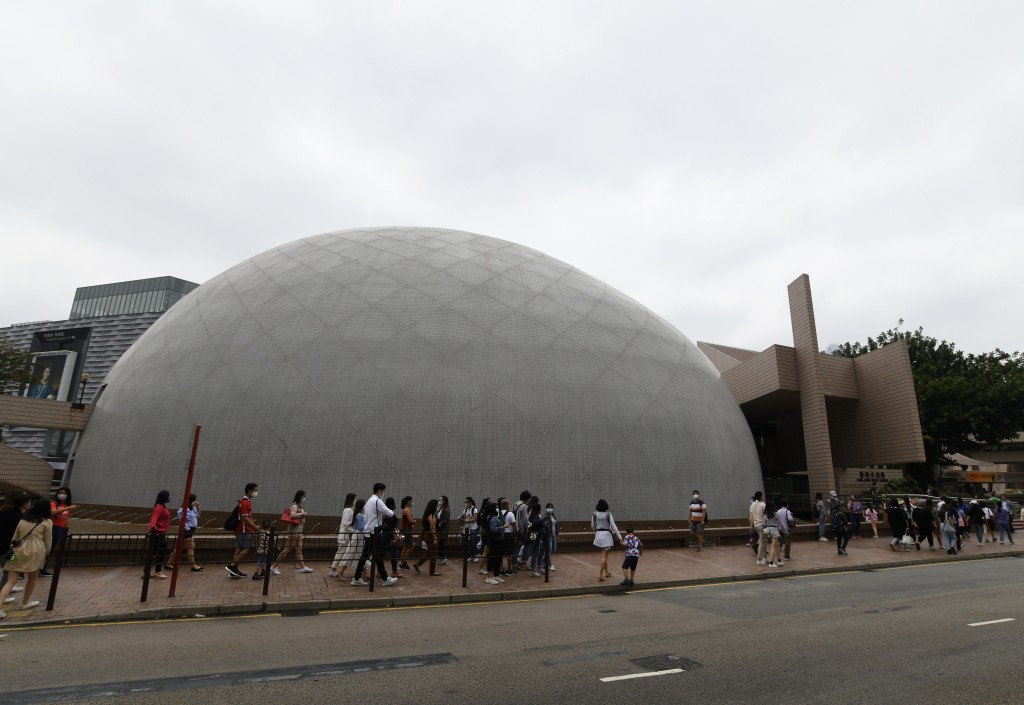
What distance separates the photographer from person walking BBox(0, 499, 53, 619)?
796 centimetres

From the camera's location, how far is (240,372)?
58.1 feet

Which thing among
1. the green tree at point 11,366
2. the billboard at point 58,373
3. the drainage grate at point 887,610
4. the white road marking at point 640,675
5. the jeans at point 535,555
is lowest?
the white road marking at point 640,675

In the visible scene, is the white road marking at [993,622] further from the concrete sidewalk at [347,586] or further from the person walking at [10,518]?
the person walking at [10,518]

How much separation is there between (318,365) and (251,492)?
21.8 feet

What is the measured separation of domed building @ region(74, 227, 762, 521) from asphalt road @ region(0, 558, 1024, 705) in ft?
23.0

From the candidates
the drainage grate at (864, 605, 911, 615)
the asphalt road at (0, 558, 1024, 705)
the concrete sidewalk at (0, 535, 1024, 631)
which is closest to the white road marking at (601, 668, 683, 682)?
the asphalt road at (0, 558, 1024, 705)

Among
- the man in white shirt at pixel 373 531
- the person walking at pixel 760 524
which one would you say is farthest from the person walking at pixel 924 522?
the man in white shirt at pixel 373 531

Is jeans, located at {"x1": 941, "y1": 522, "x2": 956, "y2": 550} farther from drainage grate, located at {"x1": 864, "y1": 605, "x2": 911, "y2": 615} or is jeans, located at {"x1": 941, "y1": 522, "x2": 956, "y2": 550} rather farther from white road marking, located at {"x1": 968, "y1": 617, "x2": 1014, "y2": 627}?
white road marking, located at {"x1": 968, "y1": 617, "x2": 1014, "y2": 627}

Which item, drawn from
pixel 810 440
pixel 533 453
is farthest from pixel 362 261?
pixel 810 440

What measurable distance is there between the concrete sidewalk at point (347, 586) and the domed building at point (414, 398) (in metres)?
2.93

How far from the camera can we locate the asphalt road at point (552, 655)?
5.05 metres

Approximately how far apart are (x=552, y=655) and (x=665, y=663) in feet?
4.24

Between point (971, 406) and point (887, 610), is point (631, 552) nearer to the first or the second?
point (887, 610)

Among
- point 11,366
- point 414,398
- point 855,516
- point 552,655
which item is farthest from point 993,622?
point 11,366
